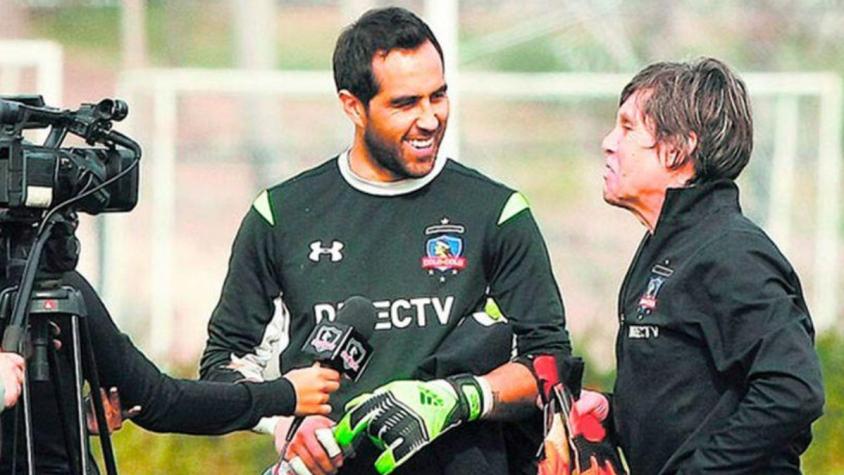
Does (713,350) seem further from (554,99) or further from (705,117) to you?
(554,99)

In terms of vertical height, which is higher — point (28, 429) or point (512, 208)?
point (512, 208)

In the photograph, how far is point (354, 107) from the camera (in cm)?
442

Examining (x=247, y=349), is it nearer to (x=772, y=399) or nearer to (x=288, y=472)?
(x=288, y=472)

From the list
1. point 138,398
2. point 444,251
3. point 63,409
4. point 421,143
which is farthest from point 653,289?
point 63,409

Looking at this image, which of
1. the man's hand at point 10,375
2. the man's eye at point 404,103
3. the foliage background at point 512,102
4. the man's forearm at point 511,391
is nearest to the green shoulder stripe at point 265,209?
the man's eye at point 404,103

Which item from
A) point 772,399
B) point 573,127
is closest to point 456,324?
point 772,399

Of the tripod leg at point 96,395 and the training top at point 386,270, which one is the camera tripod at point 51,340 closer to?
the tripod leg at point 96,395

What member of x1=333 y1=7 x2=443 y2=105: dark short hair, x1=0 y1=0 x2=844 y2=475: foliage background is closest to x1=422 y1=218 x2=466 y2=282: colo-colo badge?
x1=333 y1=7 x2=443 y2=105: dark short hair

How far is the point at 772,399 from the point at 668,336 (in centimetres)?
28

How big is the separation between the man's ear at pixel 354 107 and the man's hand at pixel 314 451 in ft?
2.25

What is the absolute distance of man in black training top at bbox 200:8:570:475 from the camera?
422cm

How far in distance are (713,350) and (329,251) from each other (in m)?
0.93

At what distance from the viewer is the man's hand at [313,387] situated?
397cm

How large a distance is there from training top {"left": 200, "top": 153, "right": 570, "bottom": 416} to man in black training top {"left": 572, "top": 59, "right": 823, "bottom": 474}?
312 mm
